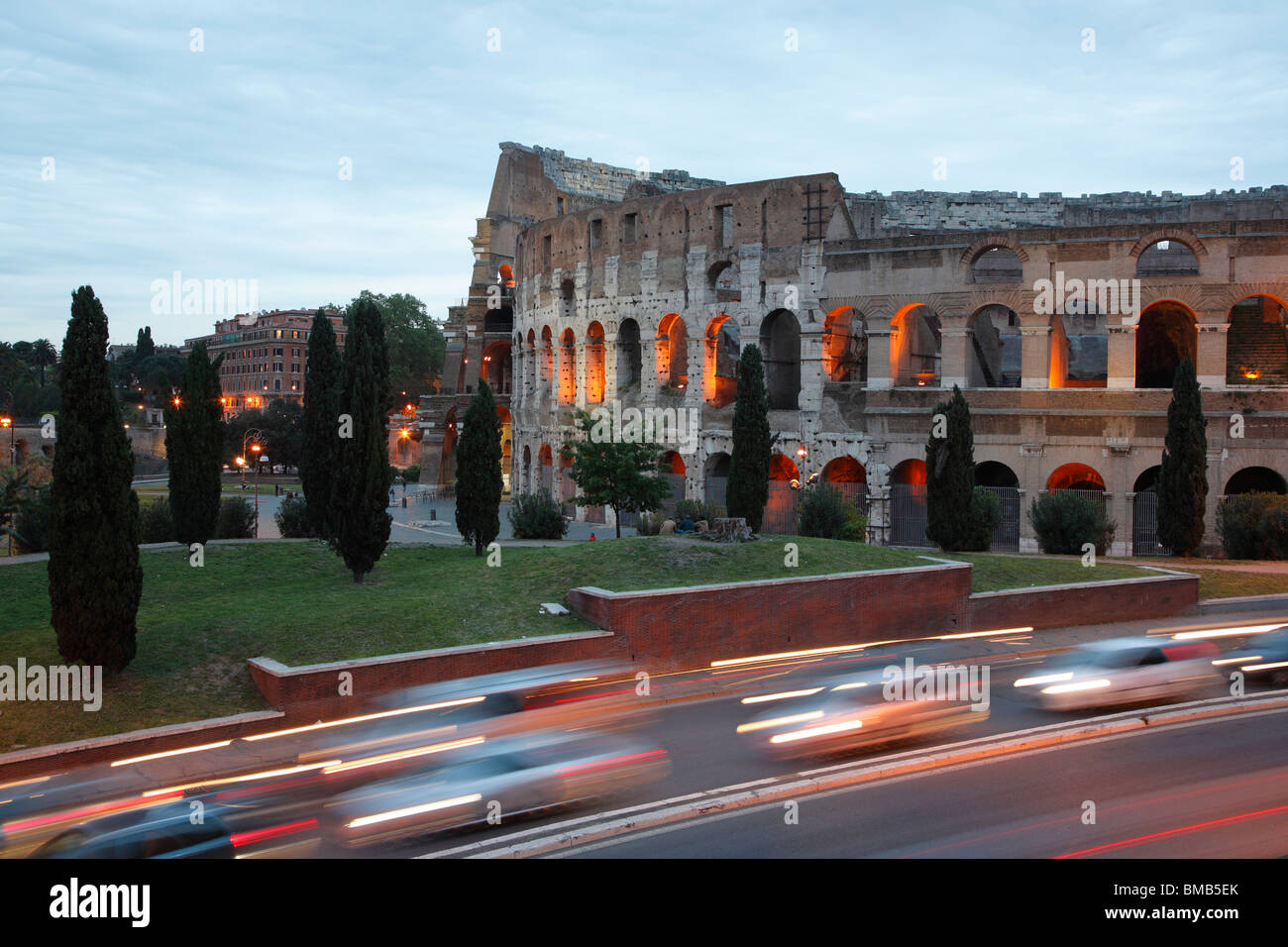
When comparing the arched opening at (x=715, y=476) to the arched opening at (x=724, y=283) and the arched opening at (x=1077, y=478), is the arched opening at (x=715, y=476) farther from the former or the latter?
the arched opening at (x=1077, y=478)

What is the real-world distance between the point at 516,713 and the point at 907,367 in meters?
34.3

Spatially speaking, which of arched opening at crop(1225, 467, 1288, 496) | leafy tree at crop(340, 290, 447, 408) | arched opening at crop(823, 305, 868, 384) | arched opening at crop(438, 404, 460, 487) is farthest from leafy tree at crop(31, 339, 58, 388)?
arched opening at crop(1225, 467, 1288, 496)

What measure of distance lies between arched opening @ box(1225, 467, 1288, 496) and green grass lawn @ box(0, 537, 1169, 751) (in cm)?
1339

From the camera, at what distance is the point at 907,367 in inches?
1818

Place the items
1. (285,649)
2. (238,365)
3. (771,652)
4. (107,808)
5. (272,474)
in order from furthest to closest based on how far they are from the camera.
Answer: (238,365), (272,474), (771,652), (285,649), (107,808)

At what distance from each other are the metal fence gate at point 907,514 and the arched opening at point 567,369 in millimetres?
18188

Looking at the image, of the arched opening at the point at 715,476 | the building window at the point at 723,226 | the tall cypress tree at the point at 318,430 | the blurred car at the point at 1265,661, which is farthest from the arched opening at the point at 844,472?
the blurred car at the point at 1265,661

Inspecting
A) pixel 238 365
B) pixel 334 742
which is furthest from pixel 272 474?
pixel 334 742

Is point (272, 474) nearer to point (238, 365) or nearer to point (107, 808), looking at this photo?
point (238, 365)

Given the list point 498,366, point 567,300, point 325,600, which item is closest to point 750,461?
point 325,600

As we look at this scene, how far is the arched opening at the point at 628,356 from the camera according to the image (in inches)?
1989

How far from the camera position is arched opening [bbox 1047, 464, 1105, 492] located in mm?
41375
